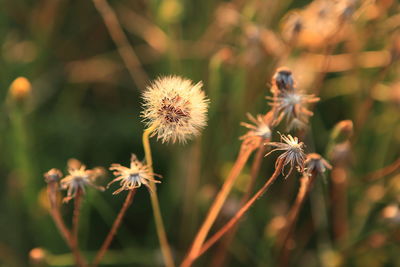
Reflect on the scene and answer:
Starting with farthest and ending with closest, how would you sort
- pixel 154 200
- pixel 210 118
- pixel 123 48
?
pixel 123 48 < pixel 210 118 < pixel 154 200

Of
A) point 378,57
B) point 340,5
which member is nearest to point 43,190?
point 340,5

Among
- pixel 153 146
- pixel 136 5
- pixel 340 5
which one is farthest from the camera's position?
pixel 136 5

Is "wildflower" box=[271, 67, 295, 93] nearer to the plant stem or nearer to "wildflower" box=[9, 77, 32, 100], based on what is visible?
the plant stem

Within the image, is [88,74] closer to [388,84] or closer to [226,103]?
[226,103]

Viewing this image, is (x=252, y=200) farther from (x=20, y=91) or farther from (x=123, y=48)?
(x=123, y=48)

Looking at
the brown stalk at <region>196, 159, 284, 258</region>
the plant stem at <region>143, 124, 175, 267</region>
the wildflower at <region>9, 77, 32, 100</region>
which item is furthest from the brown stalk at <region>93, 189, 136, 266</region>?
the wildflower at <region>9, 77, 32, 100</region>

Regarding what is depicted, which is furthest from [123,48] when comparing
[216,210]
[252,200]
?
[252,200]

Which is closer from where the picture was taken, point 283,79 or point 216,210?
point 283,79
